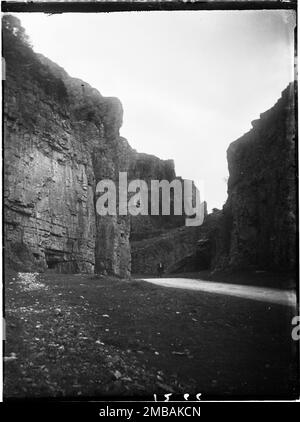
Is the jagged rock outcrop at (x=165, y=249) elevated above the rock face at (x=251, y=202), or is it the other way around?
the rock face at (x=251, y=202)

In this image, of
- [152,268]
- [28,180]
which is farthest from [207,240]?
[28,180]

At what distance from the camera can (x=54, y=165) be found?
10055 millimetres

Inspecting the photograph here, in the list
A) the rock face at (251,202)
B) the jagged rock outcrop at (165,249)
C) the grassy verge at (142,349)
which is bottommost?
the jagged rock outcrop at (165,249)

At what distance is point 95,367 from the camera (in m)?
4.13

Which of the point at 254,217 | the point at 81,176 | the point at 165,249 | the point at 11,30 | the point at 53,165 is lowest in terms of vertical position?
the point at 165,249

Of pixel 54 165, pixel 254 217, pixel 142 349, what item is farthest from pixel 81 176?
pixel 142 349

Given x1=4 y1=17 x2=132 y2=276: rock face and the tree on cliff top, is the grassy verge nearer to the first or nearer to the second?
x1=4 y1=17 x2=132 y2=276: rock face

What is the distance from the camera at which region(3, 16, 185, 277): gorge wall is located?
7395 mm

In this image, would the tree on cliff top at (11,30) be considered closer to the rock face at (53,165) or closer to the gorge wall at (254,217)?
the rock face at (53,165)

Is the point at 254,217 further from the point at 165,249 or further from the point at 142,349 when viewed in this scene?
the point at 165,249

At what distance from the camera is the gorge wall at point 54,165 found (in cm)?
739

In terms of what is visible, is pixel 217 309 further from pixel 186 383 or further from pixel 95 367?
pixel 95 367

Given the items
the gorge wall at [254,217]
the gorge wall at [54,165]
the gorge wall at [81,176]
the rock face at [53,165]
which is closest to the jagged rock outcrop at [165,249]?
the gorge wall at [254,217]

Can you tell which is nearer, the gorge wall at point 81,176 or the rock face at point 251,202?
the gorge wall at point 81,176
